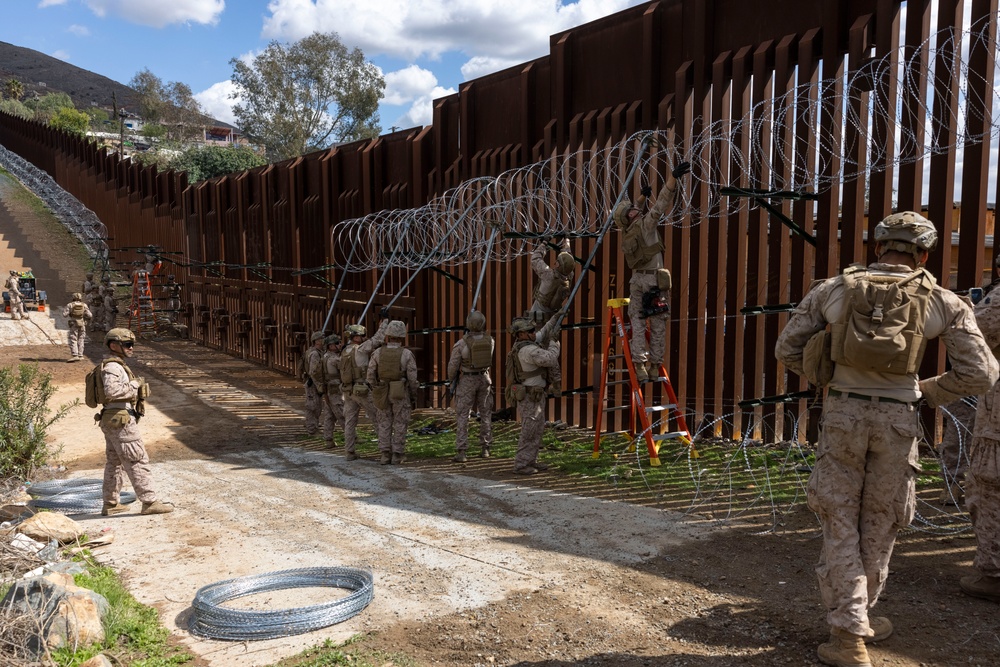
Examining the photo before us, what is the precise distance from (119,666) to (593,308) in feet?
22.7

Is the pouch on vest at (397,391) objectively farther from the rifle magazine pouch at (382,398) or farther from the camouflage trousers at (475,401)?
the camouflage trousers at (475,401)

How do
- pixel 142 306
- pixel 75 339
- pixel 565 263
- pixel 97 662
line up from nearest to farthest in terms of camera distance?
pixel 97 662, pixel 565 263, pixel 75 339, pixel 142 306

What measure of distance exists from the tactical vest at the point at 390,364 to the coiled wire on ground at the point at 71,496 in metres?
2.77

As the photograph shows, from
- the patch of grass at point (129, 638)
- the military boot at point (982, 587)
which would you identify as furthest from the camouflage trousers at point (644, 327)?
the patch of grass at point (129, 638)

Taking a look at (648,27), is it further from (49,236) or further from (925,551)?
(49,236)

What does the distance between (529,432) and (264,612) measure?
397 centimetres

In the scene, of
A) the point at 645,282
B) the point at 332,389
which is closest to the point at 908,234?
the point at 645,282

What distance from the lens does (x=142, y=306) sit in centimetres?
2362

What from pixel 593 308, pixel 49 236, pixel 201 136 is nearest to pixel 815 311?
pixel 593 308

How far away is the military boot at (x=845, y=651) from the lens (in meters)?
3.55

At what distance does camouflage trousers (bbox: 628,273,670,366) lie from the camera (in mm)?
7508

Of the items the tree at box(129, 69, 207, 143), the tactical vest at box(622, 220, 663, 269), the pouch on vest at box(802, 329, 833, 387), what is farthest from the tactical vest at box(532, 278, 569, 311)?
the tree at box(129, 69, 207, 143)

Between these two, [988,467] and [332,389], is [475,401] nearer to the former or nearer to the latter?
[332,389]

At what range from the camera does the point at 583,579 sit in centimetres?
492
